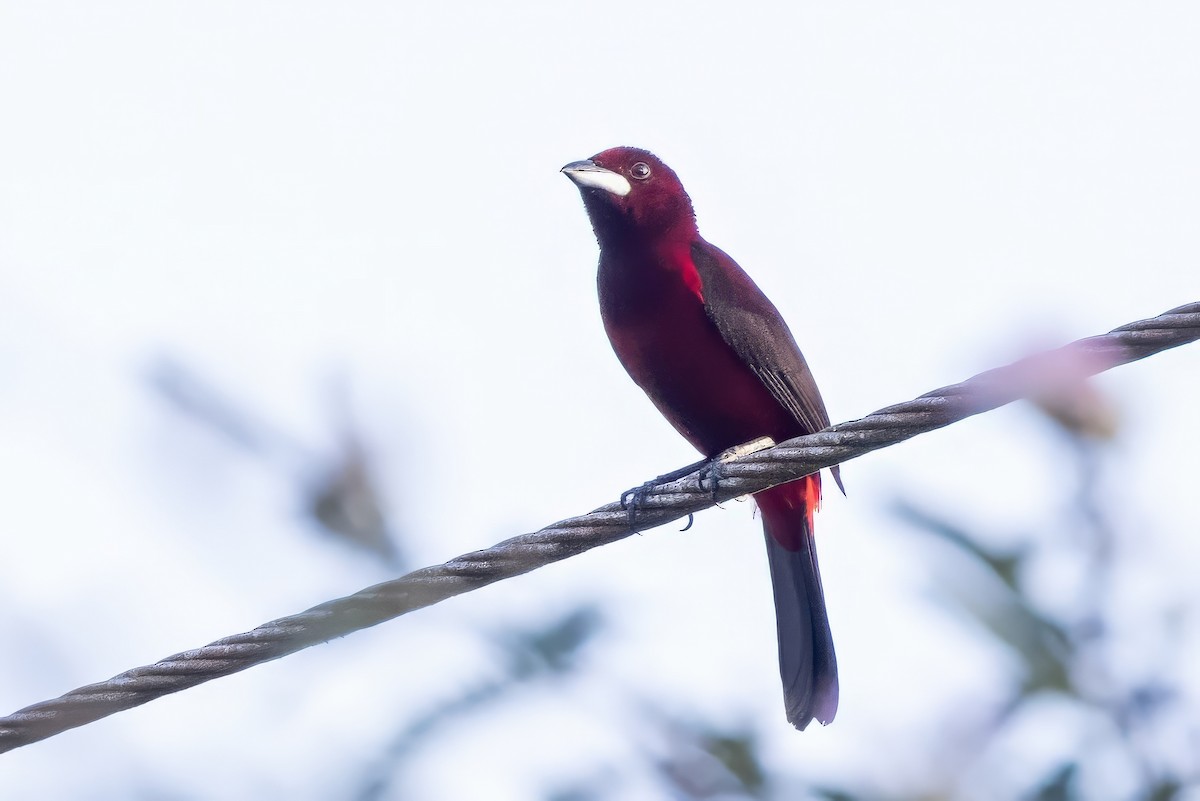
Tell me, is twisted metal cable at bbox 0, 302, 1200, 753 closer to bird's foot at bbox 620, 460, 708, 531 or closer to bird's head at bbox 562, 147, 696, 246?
bird's foot at bbox 620, 460, 708, 531

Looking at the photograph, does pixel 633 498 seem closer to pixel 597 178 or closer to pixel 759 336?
pixel 759 336

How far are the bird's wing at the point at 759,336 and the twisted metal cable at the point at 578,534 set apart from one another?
926 millimetres

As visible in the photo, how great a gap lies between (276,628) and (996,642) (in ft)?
3.79

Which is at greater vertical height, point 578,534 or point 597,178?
point 597,178

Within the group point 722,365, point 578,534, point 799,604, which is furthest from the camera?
point 799,604

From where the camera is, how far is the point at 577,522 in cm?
289

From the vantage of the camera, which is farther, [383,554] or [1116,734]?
[383,554]

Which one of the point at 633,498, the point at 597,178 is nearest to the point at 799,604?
the point at 633,498

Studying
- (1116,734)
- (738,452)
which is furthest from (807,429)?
(1116,734)

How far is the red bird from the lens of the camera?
421cm

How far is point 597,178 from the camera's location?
4.79 metres

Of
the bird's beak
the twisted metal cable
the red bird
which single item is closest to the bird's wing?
the red bird

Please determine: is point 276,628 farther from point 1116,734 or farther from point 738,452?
point 738,452

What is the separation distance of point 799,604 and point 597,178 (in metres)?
1.66
